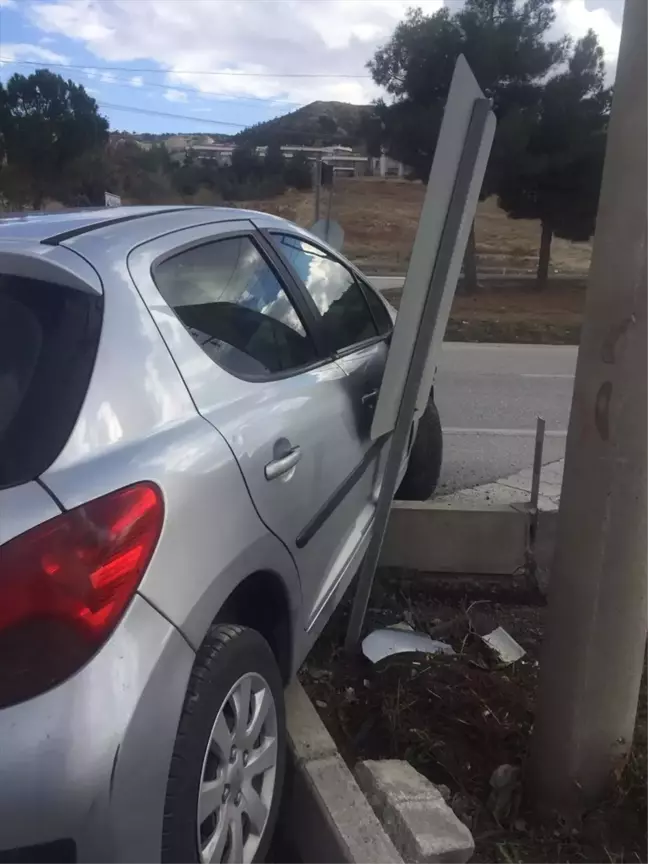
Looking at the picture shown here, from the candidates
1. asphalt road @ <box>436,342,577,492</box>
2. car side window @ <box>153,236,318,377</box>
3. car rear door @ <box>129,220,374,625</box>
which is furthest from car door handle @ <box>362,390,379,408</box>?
asphalt road @ <box>436,342,577,492</box>

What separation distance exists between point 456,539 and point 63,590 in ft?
8.82

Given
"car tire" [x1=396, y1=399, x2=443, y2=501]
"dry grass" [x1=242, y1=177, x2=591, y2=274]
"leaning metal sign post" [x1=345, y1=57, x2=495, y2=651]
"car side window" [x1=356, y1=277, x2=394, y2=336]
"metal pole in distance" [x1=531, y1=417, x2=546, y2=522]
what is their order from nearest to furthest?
"leaning metal sign post" [x1=345, y1=57, x2=495, y2=651], "metal pole in distance" [x1=531, y1=417, x2=546, y2=522], "car side window" [x1=356, y1=277, x2=394, y2=336], "car tire" [x1=396, y1=399, x2=443, y2=501], "dry grass" [x1=242, y1=177, x2=591, y2=274]

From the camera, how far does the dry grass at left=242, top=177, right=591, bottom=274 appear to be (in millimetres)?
30891

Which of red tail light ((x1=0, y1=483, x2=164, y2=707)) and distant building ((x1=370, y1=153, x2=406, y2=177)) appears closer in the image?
red tail light ((x1=0, y1=483, x2=164, y2=707))

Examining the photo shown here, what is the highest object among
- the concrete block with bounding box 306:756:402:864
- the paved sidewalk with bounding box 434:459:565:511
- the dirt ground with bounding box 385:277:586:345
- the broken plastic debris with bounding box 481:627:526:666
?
the concrete block with bounding box 306:756:402:864

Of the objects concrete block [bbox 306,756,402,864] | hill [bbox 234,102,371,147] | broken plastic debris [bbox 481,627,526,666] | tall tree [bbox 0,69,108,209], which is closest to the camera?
concrete block [bbox 306,756,402,864]

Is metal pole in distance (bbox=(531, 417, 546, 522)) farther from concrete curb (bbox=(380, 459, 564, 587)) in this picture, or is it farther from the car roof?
the car roof

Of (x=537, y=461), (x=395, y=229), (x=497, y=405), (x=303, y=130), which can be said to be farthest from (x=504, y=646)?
(x=303, y=130)

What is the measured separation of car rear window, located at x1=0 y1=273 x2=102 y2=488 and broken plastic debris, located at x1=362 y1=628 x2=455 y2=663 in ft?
6.23

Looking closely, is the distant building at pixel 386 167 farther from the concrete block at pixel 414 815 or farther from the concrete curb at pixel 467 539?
the concrete block at pixel 414 815

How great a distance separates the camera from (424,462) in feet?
16.2

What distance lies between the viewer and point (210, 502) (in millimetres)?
2033

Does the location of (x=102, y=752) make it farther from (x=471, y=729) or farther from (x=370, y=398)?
(x=370, y=398)

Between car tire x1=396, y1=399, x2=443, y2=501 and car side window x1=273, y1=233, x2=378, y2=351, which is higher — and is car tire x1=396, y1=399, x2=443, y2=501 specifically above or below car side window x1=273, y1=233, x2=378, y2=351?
below
